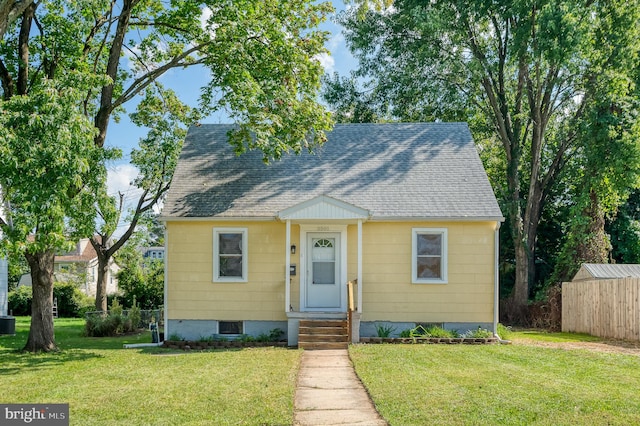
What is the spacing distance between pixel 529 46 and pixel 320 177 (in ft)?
31.6

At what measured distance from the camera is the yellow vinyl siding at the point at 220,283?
47.2 ft

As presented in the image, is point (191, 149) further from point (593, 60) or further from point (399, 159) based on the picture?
point (593, 60)

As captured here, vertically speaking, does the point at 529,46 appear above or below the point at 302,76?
above

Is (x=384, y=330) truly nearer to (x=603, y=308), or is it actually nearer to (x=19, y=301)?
(x=603, y=308)

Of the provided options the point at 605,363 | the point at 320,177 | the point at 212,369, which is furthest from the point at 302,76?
the point at 605,363

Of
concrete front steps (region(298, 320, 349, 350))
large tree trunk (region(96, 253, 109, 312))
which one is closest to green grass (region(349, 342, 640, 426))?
concrete front steps (region(298, 320, 349, 350))

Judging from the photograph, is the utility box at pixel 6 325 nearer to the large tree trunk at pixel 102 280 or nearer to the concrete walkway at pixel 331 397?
the large tree trunk at pixel 102 280

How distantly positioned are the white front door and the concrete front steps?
3.38 ft

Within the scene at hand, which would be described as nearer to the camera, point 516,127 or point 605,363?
point 605,363

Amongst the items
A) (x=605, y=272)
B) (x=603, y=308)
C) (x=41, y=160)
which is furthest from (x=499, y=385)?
(x=605, y=272)

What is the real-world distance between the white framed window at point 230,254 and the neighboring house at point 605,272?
1094 cm

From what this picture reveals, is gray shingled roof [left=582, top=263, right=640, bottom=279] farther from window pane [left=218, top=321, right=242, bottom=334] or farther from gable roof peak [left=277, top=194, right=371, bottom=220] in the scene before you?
window pane [left=218, top=321, right=242, bottom=334]

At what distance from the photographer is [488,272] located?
14.1 meters

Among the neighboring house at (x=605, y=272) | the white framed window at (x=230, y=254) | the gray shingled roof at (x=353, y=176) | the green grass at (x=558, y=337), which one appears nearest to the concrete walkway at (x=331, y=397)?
the white framed window at (x=230, y=254)
